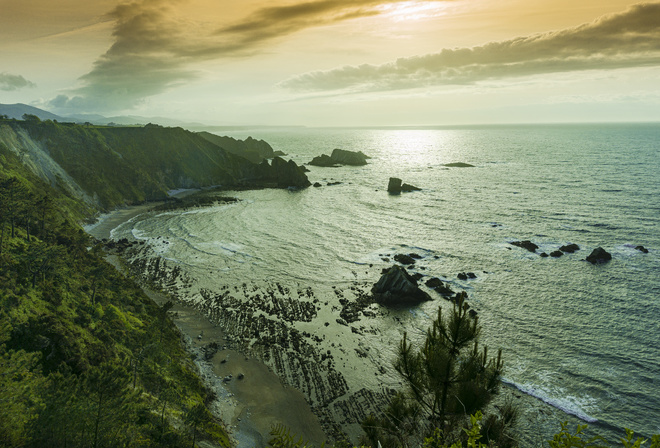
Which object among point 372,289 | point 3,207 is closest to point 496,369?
point 372,289

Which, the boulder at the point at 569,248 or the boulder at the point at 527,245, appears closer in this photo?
the boulder at the point at 569,248

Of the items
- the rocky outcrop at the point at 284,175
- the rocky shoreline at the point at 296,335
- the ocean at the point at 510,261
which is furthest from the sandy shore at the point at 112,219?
the rocky outcrop at the point at 284,175

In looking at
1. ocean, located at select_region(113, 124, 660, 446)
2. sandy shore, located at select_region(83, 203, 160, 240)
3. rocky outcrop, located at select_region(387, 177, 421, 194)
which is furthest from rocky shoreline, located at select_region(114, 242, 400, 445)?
rocky outcrop, located at select_region(387, 177, 421, 194)

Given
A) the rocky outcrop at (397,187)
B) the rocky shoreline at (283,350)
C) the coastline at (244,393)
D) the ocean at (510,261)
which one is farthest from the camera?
the rocky outcrop at (397,187)

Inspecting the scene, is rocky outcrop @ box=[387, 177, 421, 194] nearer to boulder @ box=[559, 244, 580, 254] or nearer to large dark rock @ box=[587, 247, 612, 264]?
boulder @ box=[559, 244, 580, 254]

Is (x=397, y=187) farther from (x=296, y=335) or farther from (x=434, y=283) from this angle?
(x=296, y=335)

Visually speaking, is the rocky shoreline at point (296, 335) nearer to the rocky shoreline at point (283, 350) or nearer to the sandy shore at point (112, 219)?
the rocky shoreline at point (283, 350)
